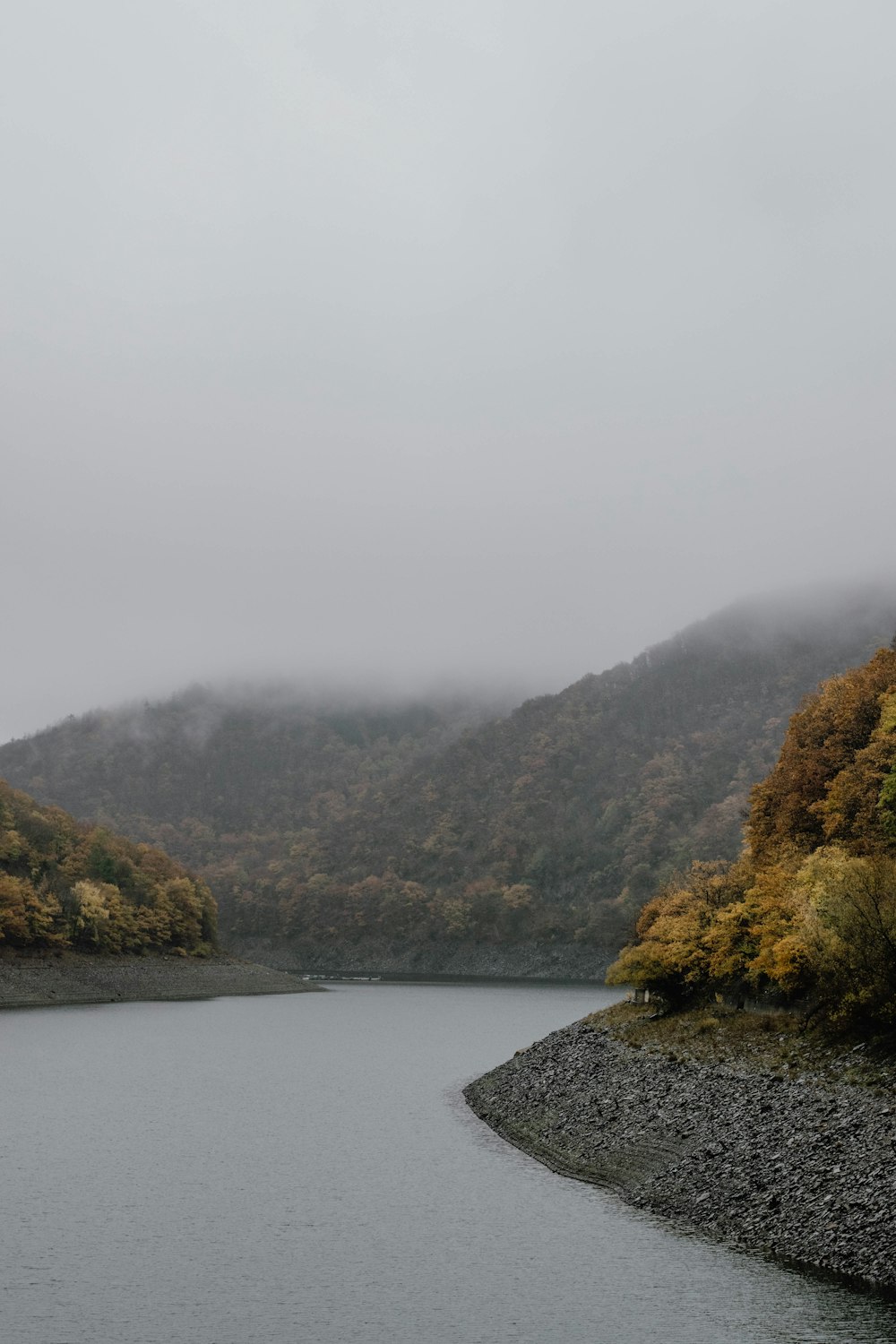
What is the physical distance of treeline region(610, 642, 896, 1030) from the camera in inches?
1651

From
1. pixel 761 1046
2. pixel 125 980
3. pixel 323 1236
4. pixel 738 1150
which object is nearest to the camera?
pixel 323 1236

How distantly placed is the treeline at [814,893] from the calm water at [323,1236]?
41.1ft

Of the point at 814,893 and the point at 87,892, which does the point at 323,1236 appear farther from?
the point at 87,892

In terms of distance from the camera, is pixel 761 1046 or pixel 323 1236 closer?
pixel 323 1236

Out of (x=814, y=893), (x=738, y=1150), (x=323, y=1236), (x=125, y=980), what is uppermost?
(x=814, y=893)

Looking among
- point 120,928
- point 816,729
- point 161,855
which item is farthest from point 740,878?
Answer: point 161,855

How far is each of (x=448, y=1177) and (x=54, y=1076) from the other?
33797mm

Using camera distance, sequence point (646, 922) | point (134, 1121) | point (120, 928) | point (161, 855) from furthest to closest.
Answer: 1. point (161, 855)
2. point (120, 928)
3. point (646, 922)
4. point (134, 1121)

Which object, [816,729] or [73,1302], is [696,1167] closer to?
[73,1302]

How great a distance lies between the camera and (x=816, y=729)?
228ft

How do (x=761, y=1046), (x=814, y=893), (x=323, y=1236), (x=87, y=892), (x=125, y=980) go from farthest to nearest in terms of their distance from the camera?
(x=87, y=892) < (x=125, y=980) < (x=814, y=893) < (x=761, y=1046) < (x=323, y=1236)

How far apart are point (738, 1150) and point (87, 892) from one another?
11721 cm

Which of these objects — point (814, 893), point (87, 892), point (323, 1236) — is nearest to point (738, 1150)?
point (323, 1236)

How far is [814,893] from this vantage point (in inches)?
1863
